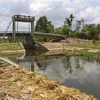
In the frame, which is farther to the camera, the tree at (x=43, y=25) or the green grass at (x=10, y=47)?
the tree at (x=43, y=25)

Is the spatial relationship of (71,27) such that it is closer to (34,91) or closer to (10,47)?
(10,47)

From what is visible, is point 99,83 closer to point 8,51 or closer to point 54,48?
point 8,51

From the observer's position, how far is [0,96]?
1005 cm

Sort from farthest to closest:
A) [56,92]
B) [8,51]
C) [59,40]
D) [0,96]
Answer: [59,40], [8,51], [56,92], [0,96]

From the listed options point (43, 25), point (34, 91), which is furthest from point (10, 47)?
point (43, 25)

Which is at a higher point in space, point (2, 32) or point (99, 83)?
point (2, 32)

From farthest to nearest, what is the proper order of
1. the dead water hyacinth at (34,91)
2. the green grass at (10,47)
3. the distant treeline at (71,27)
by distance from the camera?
the distant treeline at (71,27) → the green grass at (10,47) → the dead water hyacinth at (34,91)

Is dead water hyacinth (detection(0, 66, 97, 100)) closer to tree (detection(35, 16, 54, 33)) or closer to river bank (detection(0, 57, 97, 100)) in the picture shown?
river bank (detection(0, 57, 97, 100))

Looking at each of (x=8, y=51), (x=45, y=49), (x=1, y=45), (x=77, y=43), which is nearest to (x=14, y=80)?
(x=8, y=51)

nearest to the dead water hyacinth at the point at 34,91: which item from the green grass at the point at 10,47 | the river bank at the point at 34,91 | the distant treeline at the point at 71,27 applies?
the river bank at the point at 34,91

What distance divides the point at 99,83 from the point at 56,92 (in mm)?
5227

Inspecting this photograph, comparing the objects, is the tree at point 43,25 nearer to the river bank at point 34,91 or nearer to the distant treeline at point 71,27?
the distant treeline at point 71,27

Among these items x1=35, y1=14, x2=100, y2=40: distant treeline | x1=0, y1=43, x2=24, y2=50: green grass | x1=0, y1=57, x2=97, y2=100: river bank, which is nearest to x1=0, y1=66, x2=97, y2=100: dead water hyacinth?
x1=0, y1=57, x2=97, y2=100: river bank

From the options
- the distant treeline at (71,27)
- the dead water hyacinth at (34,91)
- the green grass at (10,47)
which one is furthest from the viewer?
the distant treeline at (71,27)
